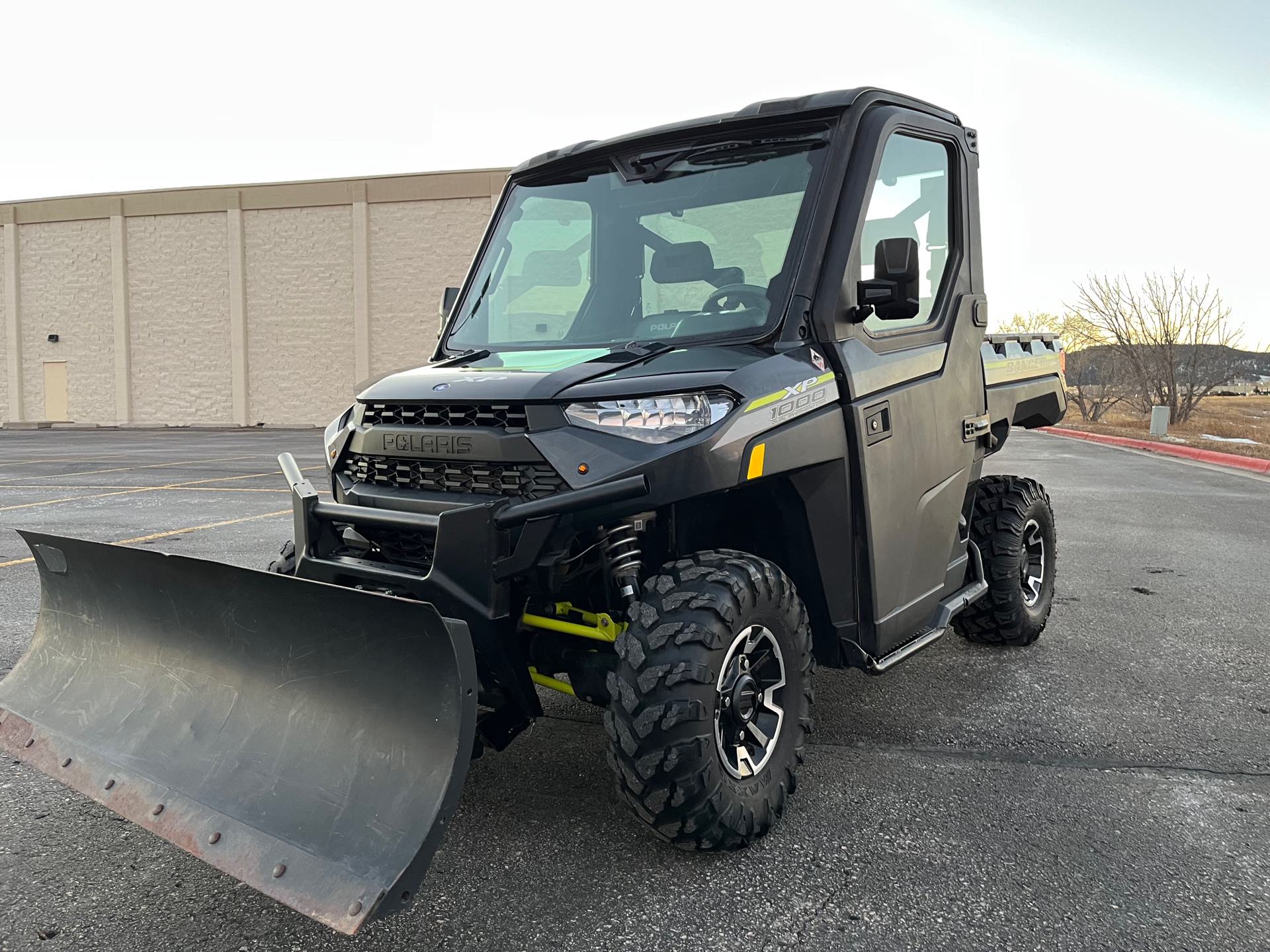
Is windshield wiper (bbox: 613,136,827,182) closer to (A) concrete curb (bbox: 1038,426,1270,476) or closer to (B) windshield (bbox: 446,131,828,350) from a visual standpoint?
(B) windshield (bbox: 446,131,828,350)

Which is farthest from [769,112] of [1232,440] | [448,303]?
[1232,440]

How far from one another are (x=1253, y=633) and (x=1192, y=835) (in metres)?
3.16

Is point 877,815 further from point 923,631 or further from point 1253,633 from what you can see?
point 1253,633

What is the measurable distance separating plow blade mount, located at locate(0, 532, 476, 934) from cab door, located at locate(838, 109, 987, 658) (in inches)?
68.1

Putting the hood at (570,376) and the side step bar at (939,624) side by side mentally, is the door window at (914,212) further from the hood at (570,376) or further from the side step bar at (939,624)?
the side step bar at (939,624)

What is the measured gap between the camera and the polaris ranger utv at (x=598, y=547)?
105 inches

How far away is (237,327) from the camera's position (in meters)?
34.8

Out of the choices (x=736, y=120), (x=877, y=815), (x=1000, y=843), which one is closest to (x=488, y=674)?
(x=877, y=815)

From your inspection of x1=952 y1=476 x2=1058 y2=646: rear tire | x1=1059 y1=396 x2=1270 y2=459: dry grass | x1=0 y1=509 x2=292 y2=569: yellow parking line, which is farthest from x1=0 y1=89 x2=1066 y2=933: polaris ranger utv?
x1=1059 y1=396 x2=1270 y2=459: dry grass

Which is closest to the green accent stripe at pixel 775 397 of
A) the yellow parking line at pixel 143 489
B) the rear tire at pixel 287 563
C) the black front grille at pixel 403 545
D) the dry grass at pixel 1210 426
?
the black front grille at pixel 403 545

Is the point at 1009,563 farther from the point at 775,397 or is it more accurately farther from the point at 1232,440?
the point at 1232,440

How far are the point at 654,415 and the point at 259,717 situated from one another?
146 cm

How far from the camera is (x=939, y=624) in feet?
13.5

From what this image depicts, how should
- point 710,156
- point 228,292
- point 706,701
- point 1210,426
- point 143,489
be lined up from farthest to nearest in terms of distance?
point 228,292
point 1210,426
point 143,489
point 710,156
point 706,701
